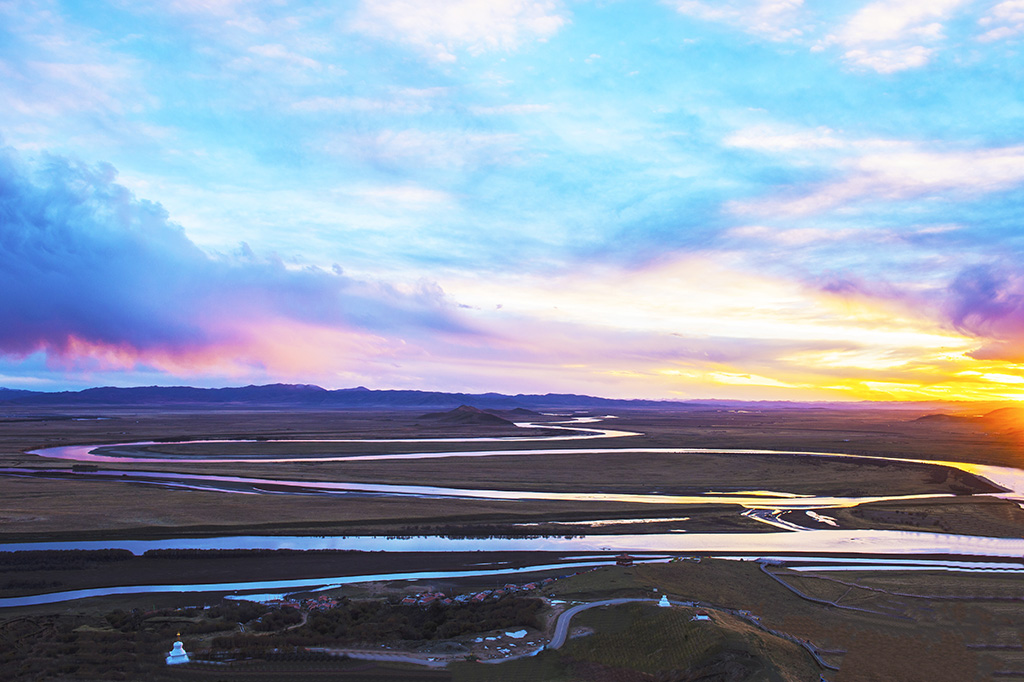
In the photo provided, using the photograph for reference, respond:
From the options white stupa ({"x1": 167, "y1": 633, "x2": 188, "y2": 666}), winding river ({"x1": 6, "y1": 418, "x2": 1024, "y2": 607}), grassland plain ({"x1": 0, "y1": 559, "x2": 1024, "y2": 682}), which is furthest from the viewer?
winding river ({"x1": 6, "y1": 418, "x2": 1024, "y2": 607})

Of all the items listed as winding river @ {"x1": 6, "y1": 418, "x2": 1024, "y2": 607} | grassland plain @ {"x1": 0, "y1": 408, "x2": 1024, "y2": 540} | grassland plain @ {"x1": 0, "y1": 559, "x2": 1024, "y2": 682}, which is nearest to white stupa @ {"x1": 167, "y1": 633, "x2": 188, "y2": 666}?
grassland plain @ {"x1": 0, "y1": 559, "x2": 1024, "y2": 682}

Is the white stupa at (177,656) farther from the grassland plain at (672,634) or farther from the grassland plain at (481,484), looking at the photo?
the grassland plain at (481,484)

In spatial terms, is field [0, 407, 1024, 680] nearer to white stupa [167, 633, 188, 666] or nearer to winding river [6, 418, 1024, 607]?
white stupa [167, 633, 188, 666]

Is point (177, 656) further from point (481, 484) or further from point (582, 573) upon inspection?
point (481, 484)

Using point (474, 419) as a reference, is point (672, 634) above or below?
below

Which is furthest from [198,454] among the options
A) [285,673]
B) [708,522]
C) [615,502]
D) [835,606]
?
[835,606]

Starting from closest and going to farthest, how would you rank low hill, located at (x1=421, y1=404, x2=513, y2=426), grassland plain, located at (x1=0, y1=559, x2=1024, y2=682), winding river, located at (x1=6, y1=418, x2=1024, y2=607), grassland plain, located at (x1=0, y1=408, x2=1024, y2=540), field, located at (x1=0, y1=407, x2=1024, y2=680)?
1. grassland plain, located at (x1=0, y1=559, x2=1024, y2=682)
2. field, located at (x1=0, y1=407, x2=1024, y2=680)
3. winding river, located at (x1=6, y1=418, x2=1024, y2=607)
4. grassland plain, located at (x1=0, y1=408, x2=1024, y2=540)
5. low hill, located at (x1=421, y1=404, x2=513, y2=426)

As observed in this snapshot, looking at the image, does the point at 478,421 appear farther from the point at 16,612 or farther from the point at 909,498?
the point at 16,612

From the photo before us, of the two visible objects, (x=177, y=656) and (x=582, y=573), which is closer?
(x=177, y=656)

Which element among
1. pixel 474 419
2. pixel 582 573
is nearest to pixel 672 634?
pixel 582 573

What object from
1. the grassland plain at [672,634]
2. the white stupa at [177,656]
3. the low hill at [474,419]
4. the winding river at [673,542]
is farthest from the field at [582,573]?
the low hill at [474,419]
